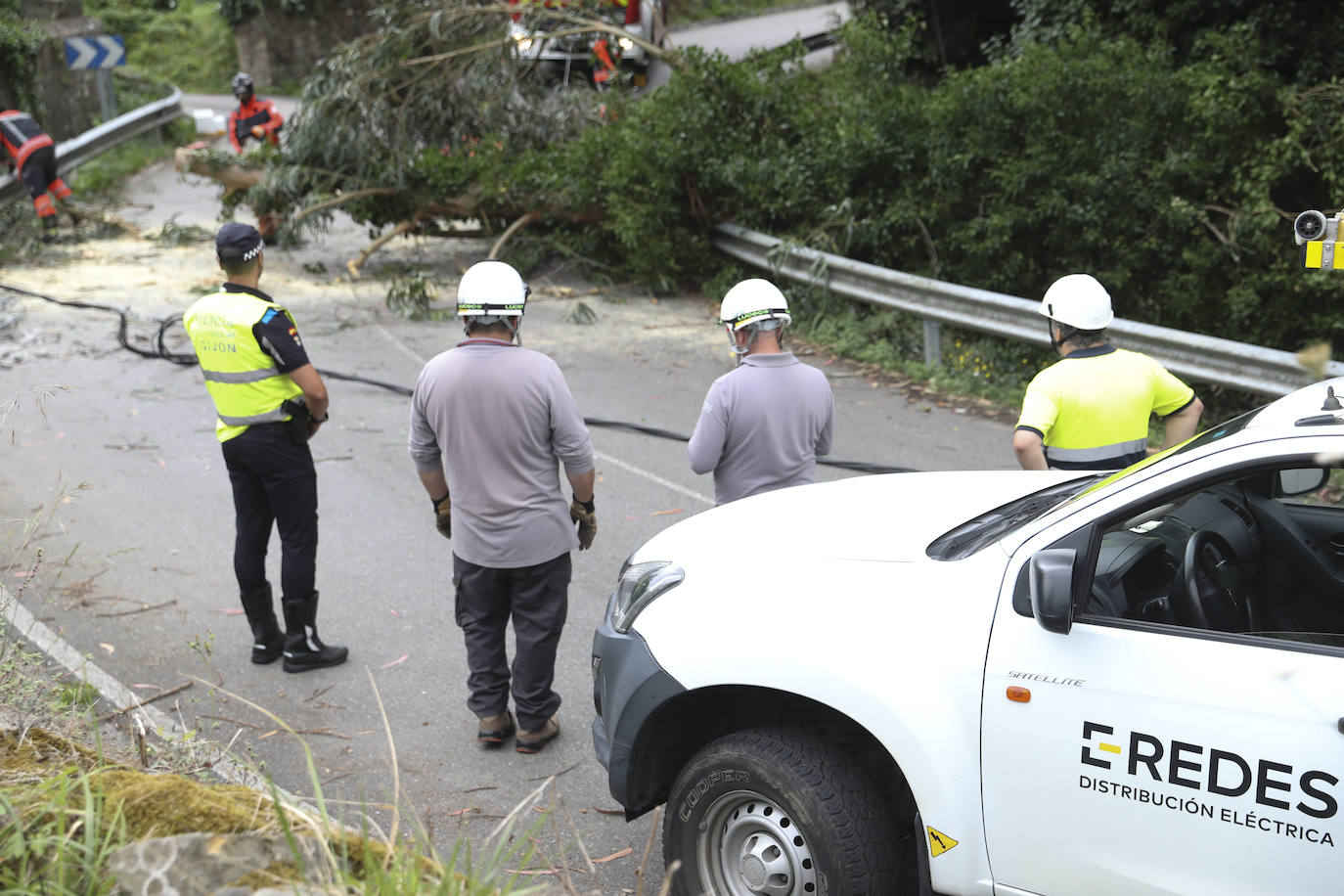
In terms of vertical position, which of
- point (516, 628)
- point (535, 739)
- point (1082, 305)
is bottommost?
point (535, 739)

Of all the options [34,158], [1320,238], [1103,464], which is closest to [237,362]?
[1103,464]

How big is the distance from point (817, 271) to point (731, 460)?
6819 millimetres

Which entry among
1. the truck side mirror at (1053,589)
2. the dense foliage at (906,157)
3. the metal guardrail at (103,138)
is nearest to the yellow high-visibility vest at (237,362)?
the truck side mirror at (1053,589)

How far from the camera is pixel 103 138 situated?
768 inches

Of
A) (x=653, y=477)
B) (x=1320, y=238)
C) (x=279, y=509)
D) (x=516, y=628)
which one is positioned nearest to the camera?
(x=1320, y=238)

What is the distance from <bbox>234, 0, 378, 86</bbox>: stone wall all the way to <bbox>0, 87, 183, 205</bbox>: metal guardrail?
27.2 feet

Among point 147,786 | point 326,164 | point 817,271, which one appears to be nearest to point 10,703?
point 147,786

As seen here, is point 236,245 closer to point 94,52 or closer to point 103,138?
point 103,138

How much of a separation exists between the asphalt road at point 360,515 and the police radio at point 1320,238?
1.77 metres

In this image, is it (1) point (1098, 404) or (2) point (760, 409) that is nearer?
(1) point (1098, 404)

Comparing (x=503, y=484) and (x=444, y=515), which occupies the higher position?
(x=503, y=484)

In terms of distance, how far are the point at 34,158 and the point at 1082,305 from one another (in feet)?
50.3

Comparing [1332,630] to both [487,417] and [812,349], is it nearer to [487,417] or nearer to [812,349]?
[487,417]

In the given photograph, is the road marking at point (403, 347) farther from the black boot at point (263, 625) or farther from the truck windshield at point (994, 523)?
the truck windshield at point (994, 523)
